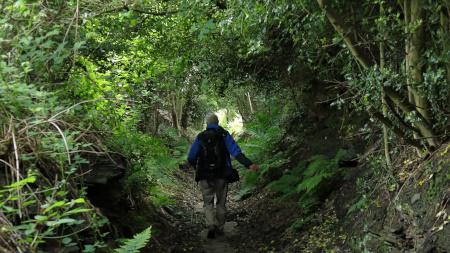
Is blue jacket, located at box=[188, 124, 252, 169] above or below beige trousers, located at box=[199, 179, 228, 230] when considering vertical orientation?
above

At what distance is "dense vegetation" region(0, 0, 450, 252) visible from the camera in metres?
3.91

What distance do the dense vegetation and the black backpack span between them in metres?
1.03

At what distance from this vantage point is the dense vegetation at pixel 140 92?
3914mm

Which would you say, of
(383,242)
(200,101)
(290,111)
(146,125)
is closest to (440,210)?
(383,242)

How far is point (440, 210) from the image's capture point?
13.3 ft

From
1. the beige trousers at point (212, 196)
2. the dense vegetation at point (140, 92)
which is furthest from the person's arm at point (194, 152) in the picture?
the dense vegetation at point (140, 92)

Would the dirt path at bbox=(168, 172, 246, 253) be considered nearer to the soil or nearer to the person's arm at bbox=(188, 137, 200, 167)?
the soil

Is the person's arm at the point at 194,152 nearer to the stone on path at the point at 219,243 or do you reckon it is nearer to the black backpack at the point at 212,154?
the black backpack at the point at 212,154

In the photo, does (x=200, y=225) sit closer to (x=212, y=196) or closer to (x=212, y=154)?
(x=212, y=196)

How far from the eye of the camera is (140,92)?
10.3 metres

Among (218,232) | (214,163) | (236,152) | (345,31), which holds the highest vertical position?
(345,31)

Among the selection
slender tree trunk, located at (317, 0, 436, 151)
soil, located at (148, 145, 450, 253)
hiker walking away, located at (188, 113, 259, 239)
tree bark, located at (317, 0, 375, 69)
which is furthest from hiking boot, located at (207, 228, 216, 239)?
tree bark, located at (317, 0, 375, 69)

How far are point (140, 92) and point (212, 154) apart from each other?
2.98m

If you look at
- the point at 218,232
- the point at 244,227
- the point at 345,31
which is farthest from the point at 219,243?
the point at 345,31
